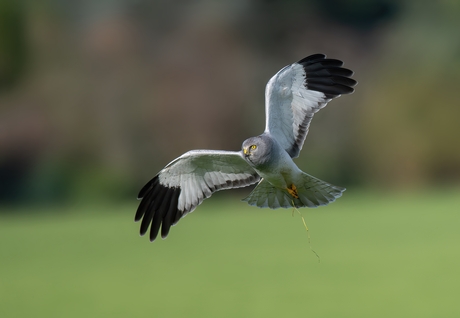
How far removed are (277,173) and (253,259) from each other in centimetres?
1598

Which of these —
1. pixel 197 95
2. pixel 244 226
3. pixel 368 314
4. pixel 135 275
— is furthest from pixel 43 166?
pixel 368 314

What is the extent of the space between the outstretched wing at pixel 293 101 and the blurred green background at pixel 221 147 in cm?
868

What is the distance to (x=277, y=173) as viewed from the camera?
8359 millimetres

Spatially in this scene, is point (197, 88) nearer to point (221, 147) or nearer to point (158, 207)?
point (221, 147)

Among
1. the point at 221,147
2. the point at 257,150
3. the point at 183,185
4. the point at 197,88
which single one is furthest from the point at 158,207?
the point at 197,88

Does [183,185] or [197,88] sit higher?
[197,88]

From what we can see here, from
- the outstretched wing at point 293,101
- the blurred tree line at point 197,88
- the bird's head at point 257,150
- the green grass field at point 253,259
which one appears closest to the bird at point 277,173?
the outstretched wing at point 293,101

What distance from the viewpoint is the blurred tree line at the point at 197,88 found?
3191 centimetres

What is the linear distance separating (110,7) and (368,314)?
25.9 metres

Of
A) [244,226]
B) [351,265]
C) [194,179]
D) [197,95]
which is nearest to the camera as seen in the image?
[194,179]

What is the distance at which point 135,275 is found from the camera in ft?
75.9

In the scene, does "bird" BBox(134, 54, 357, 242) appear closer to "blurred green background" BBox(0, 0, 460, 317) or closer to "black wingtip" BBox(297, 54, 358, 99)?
"black wingtip" BBox(297, 54, 358, 99)

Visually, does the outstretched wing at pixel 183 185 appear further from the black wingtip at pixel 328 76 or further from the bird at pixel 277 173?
the black wingtip at pixel 328 76

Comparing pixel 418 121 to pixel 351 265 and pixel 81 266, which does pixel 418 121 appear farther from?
pixel 81 266
